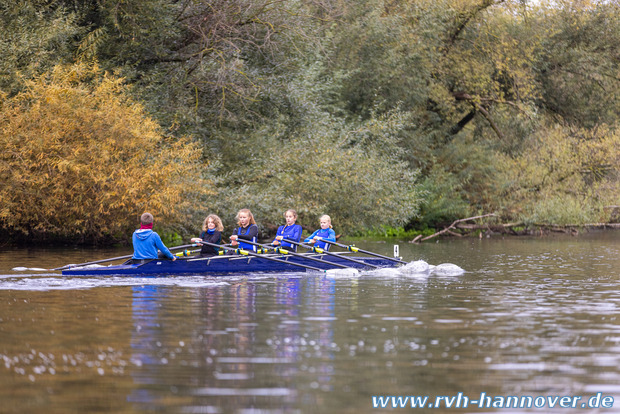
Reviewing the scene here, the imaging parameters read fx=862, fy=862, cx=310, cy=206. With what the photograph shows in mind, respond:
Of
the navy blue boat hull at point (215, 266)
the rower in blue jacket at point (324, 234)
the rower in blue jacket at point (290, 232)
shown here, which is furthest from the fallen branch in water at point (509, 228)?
the navy blue boat hull at point (215, 266)

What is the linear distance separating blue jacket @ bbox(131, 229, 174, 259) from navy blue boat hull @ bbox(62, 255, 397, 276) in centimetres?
18

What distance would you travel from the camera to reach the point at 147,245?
15508 mm

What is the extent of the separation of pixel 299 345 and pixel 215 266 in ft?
26.7

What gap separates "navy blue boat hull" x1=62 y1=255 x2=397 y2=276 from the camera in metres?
15.2

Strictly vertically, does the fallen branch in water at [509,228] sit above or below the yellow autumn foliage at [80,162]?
below

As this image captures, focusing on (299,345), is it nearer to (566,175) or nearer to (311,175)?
(311,175)

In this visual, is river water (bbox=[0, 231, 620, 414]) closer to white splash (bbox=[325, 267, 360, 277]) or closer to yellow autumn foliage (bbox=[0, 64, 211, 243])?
white splash (bbox=[325, 267, 360, 277])

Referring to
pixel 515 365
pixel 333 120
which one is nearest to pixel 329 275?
pixel 515 365

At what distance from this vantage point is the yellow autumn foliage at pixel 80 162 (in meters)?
22.8

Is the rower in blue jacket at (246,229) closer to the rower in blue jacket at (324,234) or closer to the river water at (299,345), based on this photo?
the rower in blue jacket at (324,234)

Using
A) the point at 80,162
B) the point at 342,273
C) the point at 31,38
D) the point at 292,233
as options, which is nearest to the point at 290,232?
the point at 292,233

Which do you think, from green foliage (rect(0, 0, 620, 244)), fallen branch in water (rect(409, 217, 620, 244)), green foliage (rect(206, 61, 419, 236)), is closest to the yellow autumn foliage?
green foliage (rect(0, 0, 620, 244))

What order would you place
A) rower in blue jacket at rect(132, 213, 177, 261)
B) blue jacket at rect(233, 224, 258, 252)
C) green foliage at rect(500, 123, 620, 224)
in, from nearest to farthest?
1. rower in blue jacket at rect(132, 213, 177, 261)
2. blue jacket at rect(233, 224, 258, 252)
3. green foliage at rect(500, 123, 620, 224)

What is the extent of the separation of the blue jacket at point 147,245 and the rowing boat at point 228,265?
0.16 m
